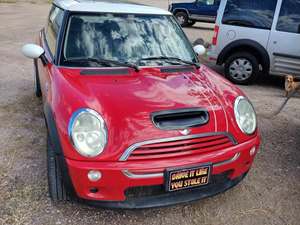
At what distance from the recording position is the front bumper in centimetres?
230

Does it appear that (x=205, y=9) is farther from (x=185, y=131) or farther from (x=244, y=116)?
(x=185, y=131)

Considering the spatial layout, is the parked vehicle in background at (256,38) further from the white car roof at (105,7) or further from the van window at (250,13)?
the white car roof at (105,7)

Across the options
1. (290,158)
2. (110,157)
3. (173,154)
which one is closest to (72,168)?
(110,157)

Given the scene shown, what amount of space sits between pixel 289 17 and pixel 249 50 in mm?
898

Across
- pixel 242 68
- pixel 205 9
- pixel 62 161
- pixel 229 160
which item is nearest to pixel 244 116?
pixel 229 160

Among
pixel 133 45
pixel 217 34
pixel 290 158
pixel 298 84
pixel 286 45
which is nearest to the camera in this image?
pixel 133 45

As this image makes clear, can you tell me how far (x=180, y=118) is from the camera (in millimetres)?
2568

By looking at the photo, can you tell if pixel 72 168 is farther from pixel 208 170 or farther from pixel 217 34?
pixel 217 34

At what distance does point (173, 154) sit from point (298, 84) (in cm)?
332

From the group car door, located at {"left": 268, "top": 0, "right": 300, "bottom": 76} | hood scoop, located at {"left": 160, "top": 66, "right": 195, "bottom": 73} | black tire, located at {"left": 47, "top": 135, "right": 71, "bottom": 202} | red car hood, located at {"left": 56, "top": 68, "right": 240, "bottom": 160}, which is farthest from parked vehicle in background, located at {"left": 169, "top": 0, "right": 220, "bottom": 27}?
black tire, located at {"left": 47, "top": 135, "right": 71, "bottom": 202}

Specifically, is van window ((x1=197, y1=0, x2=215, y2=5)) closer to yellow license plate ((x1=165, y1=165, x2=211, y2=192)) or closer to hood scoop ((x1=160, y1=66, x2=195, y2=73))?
hood scoop ((x1=160, y1=66, x2=195, y2=73))

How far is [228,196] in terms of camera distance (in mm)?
2998

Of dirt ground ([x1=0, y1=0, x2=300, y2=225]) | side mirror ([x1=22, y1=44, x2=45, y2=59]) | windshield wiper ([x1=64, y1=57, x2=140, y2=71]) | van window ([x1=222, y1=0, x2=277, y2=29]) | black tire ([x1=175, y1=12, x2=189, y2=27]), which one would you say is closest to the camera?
dirt ground ([x1=0, y1=0, x2=300, y2=225])

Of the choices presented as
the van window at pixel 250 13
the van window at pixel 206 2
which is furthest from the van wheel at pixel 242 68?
the van window at pixel 206 2
